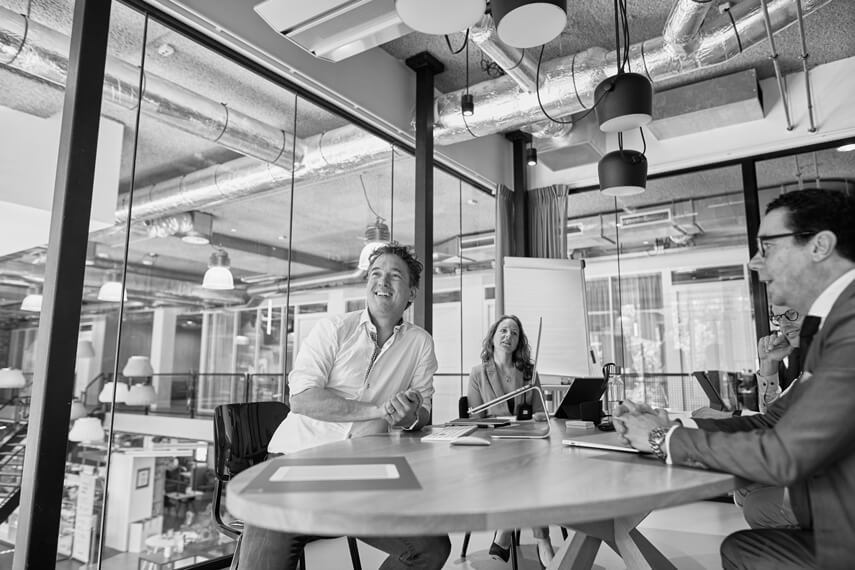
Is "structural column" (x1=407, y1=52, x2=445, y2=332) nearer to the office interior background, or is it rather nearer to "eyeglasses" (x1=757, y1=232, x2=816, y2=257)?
the office interior background

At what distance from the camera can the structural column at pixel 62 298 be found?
217 cm

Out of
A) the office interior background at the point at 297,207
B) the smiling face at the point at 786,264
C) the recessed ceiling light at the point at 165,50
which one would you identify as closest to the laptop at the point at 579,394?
the smiling face at the point at 786,264

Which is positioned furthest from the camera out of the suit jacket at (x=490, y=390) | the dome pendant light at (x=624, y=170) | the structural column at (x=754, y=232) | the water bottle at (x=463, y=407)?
the structural column at (x=754, y=232)

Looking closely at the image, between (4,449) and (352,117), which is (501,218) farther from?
(4,449)

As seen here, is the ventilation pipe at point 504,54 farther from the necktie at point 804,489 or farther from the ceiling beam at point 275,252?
the necktie at point 804,489

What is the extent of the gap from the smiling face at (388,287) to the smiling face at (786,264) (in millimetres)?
1304

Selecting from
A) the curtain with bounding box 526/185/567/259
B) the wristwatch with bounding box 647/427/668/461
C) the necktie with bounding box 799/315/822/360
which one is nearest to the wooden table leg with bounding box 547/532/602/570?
the wristwatch with bounding box 647/427/668/461

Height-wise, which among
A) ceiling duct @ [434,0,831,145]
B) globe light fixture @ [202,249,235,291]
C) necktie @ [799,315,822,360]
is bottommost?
necktie @ [799,315,822,360]

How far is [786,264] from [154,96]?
3.00m

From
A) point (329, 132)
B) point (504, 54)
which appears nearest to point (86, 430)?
point (329, 132)

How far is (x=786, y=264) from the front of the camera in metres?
1.42

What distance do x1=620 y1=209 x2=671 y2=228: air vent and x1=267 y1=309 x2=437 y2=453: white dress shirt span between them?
4120mm

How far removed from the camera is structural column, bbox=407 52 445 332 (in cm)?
448

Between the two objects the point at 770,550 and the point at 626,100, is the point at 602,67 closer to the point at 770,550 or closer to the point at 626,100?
the point at 626,100
